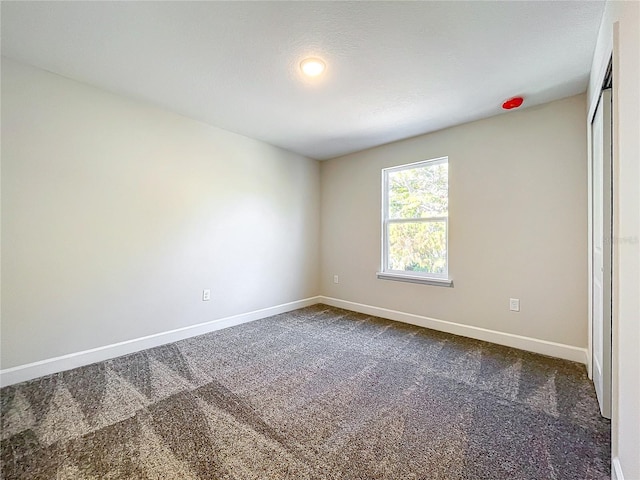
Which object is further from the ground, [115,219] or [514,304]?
[115,219]

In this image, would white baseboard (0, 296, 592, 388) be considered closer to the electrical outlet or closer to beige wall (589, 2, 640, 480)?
the electrical outlet

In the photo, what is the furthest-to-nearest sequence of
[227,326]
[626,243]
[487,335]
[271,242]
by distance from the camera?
[271,242], [227,326], [487,335], [626,243]

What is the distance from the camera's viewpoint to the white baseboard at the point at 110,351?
6.61 feet

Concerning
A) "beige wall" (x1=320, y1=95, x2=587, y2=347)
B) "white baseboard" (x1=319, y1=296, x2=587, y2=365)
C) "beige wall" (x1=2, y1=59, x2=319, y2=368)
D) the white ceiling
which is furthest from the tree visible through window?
"beige wall" (x1=2, y1=59, x2=319, y2=368)

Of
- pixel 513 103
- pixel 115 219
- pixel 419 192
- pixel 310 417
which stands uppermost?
pixel 513 103

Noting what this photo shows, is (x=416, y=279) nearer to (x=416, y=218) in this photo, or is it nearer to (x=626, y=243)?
(x=416, y=218)

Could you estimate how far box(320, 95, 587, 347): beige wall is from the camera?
2.42 metres

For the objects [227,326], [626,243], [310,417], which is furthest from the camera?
[227,326]

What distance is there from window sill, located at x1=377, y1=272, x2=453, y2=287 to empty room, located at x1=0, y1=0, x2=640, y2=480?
3cm

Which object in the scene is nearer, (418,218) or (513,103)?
(513,103)

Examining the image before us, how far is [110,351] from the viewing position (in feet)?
7.98

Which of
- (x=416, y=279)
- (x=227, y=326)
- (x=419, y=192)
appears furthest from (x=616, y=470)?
(x=227, y=326)

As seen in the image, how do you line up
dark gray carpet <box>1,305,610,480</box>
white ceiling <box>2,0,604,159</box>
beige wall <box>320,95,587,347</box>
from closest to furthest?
dark gray carpet <box>1,305,610,480</box>
white ceiling <box>2,0,604,159</box>
beige wall <box>320,95,587,347</box>

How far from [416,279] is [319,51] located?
2613 mm
